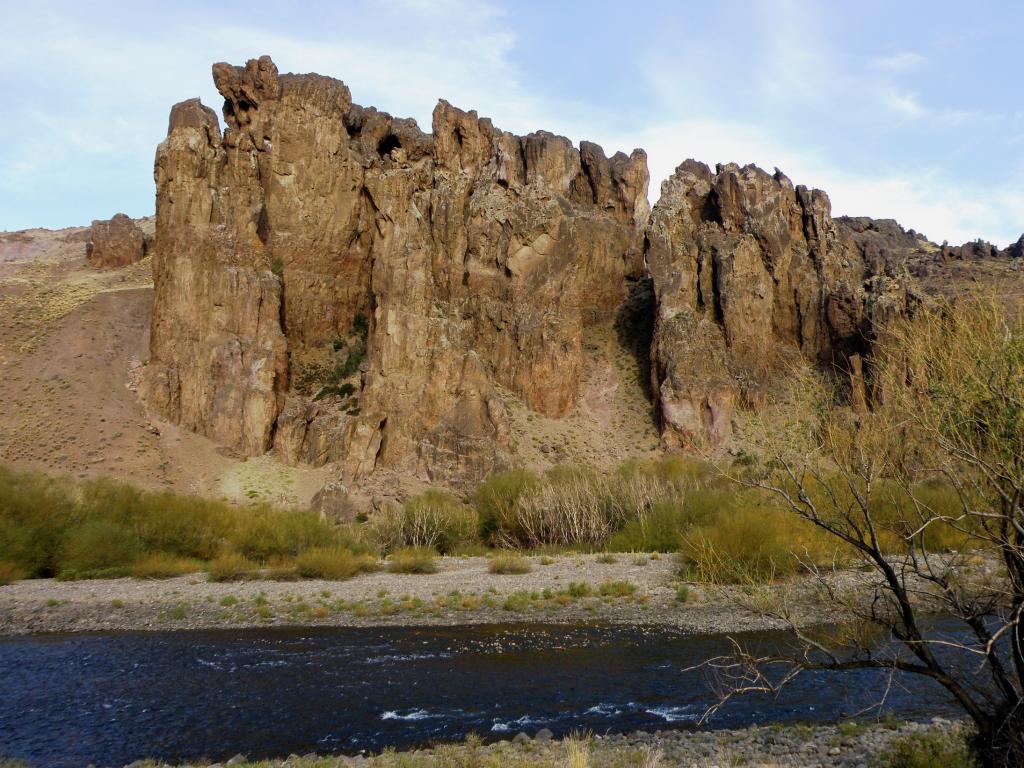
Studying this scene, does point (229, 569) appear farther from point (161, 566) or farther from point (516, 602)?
point (516, 602)

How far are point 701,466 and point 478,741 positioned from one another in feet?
125

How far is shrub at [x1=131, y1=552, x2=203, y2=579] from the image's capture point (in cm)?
3300

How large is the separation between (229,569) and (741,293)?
5056 centimetres

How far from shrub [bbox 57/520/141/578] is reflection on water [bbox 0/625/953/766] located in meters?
10.2

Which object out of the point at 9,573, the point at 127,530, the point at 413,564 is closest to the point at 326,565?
the point at 413,564

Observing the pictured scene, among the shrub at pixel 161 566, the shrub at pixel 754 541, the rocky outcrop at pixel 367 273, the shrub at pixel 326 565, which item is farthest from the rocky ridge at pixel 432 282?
the shrub at pixel 754 541

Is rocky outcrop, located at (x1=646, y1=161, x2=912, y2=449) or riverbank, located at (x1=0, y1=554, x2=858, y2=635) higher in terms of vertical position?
rocky outcrop, located at (x1=646, y1=161, x2=912, y2=449)

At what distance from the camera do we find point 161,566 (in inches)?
1318

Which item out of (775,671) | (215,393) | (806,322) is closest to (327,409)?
(215,393)

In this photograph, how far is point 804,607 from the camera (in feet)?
70.8

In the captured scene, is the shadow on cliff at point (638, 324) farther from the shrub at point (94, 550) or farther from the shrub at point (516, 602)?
the shrub at point (94, 550)

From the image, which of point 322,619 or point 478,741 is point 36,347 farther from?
point 478,741

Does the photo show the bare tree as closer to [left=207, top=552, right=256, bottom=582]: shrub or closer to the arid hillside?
[left=207, top=552, right=256, bottom=582]: shrub

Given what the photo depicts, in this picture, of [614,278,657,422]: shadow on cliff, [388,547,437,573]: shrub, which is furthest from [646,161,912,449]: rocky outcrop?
[388,547,437,573]: shrub
